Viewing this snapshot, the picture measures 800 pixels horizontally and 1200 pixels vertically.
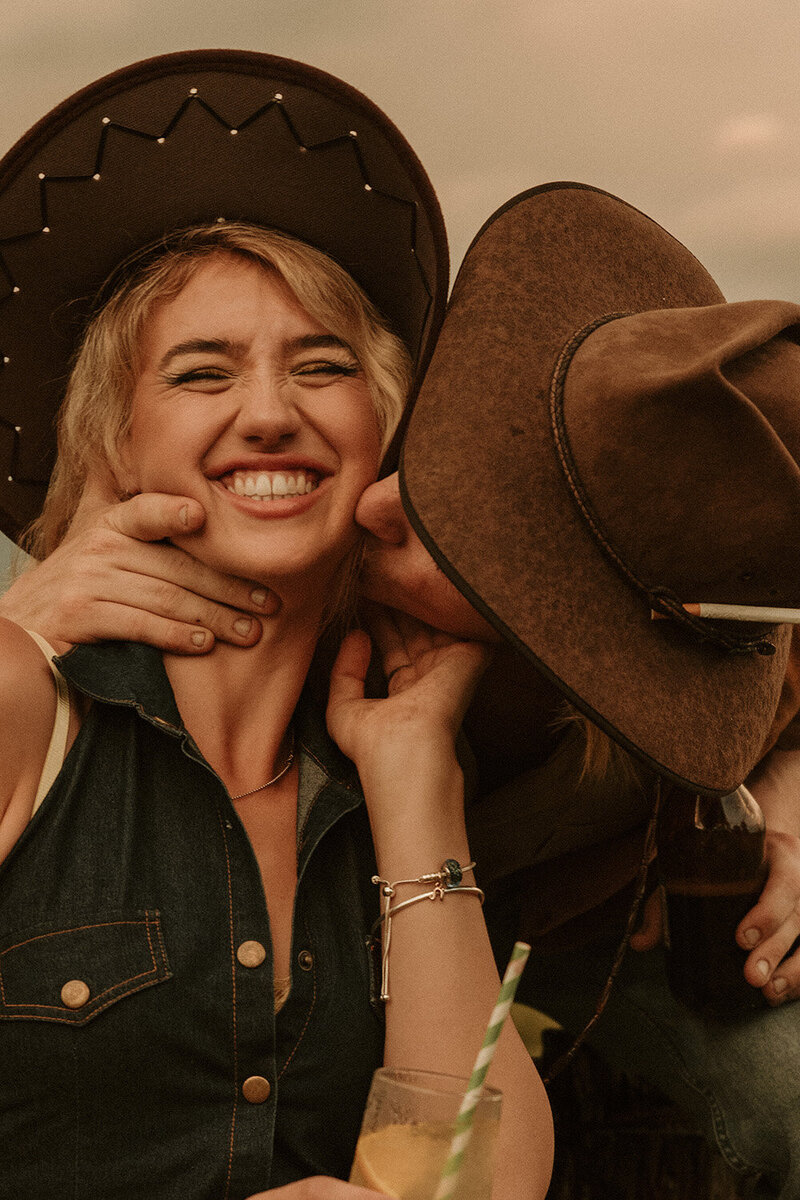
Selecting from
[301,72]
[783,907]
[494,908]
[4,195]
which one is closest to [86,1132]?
[494,908]

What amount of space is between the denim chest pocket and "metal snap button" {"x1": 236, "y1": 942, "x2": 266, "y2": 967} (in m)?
0.11

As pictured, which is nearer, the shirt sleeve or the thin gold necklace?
the thin gold necklace

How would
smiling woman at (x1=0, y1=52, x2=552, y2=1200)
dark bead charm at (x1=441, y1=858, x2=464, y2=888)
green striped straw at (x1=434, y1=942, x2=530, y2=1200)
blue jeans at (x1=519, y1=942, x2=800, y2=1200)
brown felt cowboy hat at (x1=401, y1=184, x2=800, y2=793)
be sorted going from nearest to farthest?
1. green striped straw at (x1=434, y1=942, x2=530, y2=1200)
2. brown felt cowboy hat at (x1=401, y1=184, x2=800, y2=793)
3. smiling woman at (x1=0, y1=52, x2=552, y2=1200)
4. dark bead charm at (x1=441, y1=858, x2=464, y2=888)
5. blue jeans at (x1=519, y1=942, x2=800, y2=1200)

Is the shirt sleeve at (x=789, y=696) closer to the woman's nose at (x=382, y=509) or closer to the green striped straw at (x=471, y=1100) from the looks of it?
the woman's nose at (x=382, y=509)

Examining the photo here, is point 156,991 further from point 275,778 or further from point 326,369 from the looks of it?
point 326,369

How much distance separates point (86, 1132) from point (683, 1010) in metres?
1.26

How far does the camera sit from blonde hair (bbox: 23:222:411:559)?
180cm

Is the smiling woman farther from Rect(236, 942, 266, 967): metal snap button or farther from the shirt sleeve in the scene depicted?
the shirt sleeve

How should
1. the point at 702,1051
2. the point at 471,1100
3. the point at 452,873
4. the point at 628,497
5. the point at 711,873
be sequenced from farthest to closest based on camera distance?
the point at 702,1051 → the point at 711,873 → the point at 452,873 → the point at 628,497 → the point at 471,1100

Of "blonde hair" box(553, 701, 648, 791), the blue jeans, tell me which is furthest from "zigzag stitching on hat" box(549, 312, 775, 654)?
the blue jeans

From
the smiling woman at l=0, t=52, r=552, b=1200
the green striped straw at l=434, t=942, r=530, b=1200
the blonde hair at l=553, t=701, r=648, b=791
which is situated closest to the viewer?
the green striped straw at l=434, t=942, r=530, b=1200

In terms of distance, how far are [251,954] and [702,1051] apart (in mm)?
1089

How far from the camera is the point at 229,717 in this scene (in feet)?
5.85

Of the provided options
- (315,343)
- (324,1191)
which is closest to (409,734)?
(315,343)
